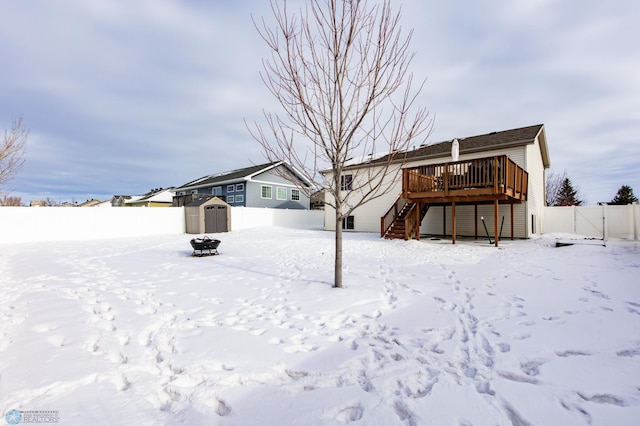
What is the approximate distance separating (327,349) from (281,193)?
27219 millimetres

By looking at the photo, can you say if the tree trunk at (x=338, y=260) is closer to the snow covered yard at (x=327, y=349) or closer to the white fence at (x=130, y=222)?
the snow covered yard at (x=327, y=349)

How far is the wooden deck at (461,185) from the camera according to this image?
35.5 ft

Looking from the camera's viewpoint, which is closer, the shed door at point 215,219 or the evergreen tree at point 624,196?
the shed door at point 215,219

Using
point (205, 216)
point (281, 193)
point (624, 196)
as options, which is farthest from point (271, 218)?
point (624, 196)

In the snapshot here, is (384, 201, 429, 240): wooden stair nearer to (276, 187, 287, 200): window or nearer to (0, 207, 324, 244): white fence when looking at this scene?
(0, 207, 324, 244): white fence

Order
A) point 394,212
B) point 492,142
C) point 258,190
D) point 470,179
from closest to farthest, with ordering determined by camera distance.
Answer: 1. point 470,179
2. point 492,142
3. point 394,212
4. point 258,190

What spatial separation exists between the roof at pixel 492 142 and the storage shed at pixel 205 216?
1182 cm

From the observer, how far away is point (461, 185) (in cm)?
1164

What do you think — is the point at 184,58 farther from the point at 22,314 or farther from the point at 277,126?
the point at 22,314

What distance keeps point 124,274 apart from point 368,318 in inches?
237

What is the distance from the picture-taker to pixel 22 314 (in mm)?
4137

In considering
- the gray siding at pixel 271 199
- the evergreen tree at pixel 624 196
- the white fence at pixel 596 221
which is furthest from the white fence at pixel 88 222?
the evergreen tree at pixel 624 196

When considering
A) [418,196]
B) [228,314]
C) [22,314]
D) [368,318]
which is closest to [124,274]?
[22,314]

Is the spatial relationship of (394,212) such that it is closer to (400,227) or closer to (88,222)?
(400,227)
